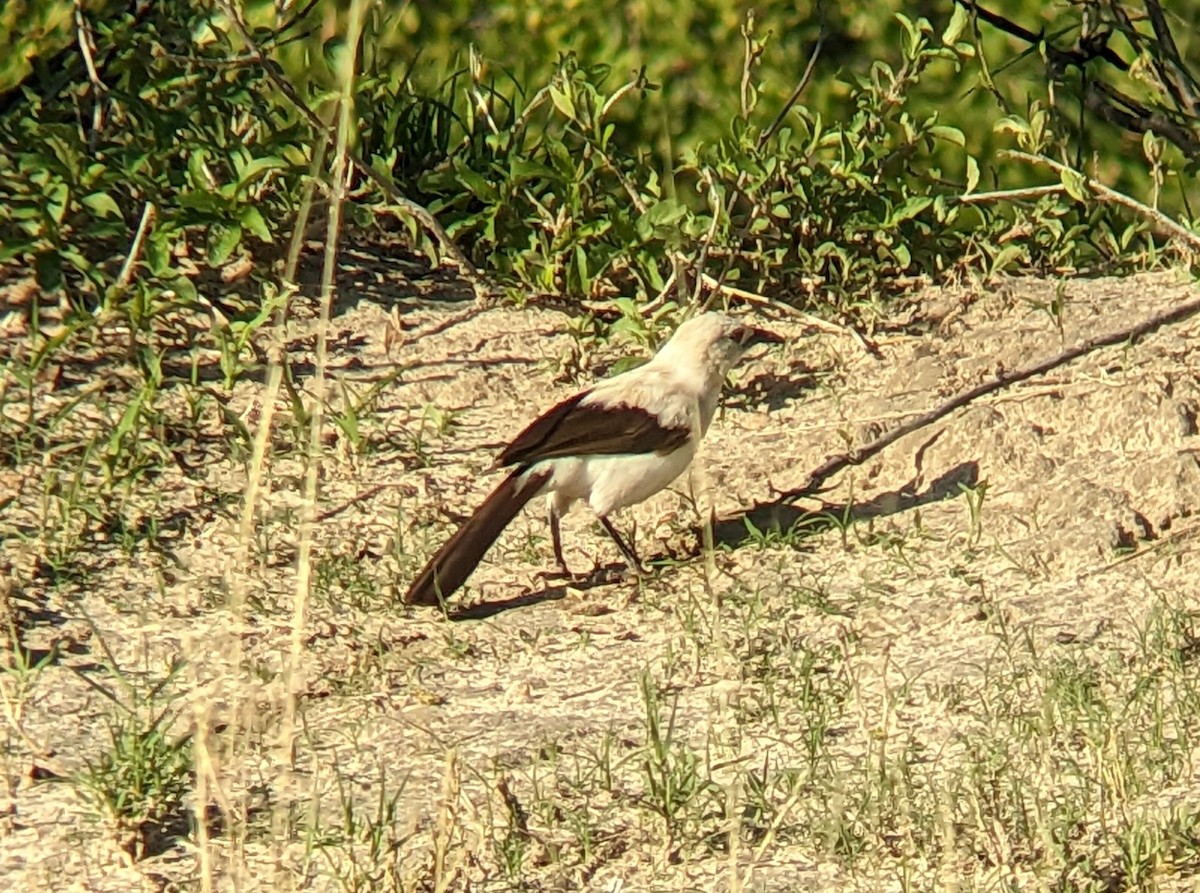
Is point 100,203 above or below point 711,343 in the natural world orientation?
above

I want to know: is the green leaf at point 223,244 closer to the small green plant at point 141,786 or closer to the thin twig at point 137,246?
the thin twig at point 137,246

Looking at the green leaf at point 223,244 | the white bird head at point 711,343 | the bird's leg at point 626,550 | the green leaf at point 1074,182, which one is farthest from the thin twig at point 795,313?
the green leaf at point 223,244

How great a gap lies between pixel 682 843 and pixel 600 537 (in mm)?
2214

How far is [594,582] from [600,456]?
0.38m

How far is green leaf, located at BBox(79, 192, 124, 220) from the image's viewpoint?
Result: 746cm

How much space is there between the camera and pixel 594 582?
674 centimetres

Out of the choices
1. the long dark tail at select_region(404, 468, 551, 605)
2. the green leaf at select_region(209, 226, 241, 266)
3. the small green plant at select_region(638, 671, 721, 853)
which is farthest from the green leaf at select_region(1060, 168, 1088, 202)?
the small green plant at select_region(638, 671, 721, 853)

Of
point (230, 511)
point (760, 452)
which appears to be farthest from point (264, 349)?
point (760, 452)

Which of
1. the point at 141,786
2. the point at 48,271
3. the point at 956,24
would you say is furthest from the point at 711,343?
the point at 141,786

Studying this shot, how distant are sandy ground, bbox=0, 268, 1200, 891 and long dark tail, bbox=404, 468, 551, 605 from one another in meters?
0.11

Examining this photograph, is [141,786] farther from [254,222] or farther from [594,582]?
[254,222]

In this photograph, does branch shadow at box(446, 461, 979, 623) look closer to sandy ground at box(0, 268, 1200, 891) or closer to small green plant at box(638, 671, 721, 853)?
sandy ground at box(0, 268, 1200, 891)

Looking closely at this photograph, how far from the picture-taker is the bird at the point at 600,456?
667 cm

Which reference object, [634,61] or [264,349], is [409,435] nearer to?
[264,349]
